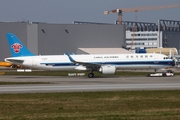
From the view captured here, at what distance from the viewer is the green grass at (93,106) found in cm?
1761

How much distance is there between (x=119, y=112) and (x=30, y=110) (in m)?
4.49

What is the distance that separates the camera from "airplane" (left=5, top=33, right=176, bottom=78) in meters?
52.1

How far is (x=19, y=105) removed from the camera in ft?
73.3

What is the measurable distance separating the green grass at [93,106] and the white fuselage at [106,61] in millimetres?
24315

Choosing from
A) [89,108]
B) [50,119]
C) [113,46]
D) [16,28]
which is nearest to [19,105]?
[89,108]

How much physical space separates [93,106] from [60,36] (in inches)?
A: 3123

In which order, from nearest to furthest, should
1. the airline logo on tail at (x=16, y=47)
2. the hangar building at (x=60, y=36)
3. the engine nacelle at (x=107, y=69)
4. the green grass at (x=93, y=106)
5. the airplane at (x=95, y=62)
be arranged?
the green grass at (x=93, y=106) → the engine nacelle at (x=107, y=69) → the airplane at (x=95, y=62) → the airline logo on tail at (x=16, y=47) → the hangar building at (x=60, y=36)

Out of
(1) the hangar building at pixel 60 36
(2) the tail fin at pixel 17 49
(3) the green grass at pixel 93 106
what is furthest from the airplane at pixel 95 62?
(1) the hangar building at pixel 60 36

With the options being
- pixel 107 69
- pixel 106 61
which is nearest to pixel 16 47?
pixel 106 61

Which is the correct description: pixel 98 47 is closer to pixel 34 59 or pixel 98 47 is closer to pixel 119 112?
pixel 34 59

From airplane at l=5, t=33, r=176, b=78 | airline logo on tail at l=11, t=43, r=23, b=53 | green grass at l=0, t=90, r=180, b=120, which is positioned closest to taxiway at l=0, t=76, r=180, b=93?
green grass at l=0, t=90, r=180, b=120

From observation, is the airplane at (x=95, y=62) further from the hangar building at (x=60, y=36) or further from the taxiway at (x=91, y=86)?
the hangar building at (x=60, y=36)

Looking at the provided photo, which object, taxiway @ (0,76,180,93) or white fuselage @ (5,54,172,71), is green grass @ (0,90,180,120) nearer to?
taxiway @ (0,76,180,93)

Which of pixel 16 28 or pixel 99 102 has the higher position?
pixel 16 28
